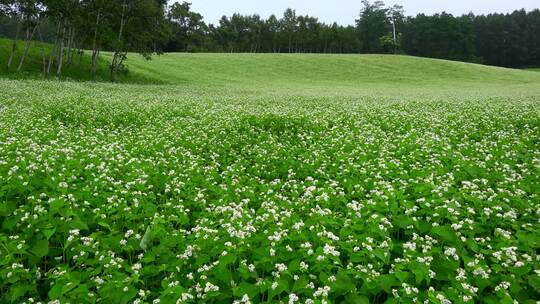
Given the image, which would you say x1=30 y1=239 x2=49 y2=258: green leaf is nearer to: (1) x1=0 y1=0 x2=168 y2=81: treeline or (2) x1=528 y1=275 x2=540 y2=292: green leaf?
(2) x1=528 y1=275 x2=540 y2=292: green leaf

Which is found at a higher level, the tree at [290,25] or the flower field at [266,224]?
the tree at [290,25]

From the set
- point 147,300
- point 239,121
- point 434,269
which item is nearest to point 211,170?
point 147,300

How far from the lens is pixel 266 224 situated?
6.27 m

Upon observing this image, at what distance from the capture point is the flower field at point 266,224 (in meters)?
4.79

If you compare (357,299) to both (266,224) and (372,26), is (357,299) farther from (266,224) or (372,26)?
(372,26)

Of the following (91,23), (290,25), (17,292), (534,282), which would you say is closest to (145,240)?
(17,292)

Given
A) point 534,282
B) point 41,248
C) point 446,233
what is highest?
→ point 446,233

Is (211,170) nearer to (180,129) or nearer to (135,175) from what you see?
(135,175)

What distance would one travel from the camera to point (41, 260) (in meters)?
5.64

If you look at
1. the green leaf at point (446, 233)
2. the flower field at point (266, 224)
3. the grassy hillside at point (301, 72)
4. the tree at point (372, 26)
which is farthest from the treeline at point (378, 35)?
the green leaf at point (446, 233)

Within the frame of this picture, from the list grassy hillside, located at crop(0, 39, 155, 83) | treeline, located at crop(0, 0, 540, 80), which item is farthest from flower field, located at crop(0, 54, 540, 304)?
treeline, located at crop(0, 0, 540, 80)

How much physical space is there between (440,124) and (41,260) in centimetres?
1592

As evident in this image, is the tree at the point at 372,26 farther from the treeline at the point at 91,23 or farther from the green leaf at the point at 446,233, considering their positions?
the green leaf at the point at 446,233

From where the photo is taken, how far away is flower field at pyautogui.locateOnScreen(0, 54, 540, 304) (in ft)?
15.7
